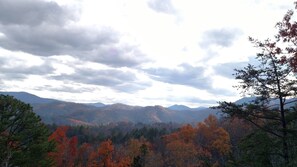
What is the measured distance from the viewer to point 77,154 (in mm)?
80562

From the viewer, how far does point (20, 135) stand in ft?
95.2

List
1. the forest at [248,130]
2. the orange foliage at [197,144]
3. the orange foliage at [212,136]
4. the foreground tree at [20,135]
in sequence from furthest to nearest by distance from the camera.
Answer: the orange foliage at [212,136], the orange foliage at [197,144], the foreground tree at [20,135], the forest at [248,130]

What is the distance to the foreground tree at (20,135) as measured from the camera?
2841 centimetres

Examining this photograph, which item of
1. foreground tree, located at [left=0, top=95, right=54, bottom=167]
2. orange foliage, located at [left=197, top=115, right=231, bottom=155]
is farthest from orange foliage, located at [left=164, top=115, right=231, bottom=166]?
foreground tree, located at [left=0, top=95, right=54, bottom=167]

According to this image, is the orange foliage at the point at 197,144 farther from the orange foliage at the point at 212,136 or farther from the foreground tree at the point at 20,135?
the foreground tree at the point at 20,135

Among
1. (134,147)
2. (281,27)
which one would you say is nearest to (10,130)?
(281,27)

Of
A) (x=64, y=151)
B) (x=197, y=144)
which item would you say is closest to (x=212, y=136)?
(x=197, y=144)

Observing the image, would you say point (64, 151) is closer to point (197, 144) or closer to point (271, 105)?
point (197, 144)

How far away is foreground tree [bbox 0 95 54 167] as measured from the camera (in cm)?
2841

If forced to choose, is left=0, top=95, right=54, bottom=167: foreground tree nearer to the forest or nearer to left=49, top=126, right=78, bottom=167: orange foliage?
the forest

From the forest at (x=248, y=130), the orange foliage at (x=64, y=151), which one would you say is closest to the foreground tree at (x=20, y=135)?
the forest at (x=248, y=130)

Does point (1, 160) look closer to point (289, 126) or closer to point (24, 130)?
point (24, 130)

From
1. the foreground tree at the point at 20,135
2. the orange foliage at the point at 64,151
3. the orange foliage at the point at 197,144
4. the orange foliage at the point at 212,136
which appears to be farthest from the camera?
the orange foliage at the point at 212,136

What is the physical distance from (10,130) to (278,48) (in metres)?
26.1
